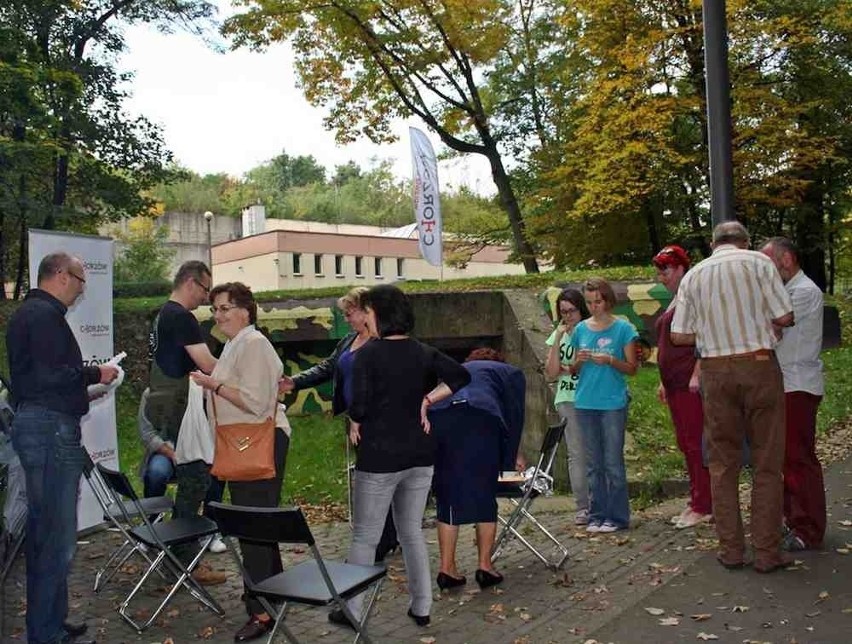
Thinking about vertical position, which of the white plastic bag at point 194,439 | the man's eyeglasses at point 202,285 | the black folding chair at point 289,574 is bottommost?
the black folding chair at point 289,574

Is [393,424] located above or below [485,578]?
above

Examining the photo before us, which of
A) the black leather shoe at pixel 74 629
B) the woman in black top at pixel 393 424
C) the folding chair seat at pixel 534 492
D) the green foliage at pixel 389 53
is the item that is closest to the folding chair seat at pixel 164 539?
the black leather shoe at pixel 74 629

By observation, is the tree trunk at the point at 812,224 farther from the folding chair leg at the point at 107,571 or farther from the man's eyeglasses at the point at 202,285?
the folding chair leg at the point at 107,571

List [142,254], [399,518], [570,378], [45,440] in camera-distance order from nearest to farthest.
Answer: [45,440]
[399,518]
[570,378]
[142,254]

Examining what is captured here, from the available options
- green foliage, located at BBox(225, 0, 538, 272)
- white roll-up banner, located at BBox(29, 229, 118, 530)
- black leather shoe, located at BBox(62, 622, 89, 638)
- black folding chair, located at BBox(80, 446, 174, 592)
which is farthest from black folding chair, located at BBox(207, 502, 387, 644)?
green foliage, located at BBox(225, 0, 538, 272)

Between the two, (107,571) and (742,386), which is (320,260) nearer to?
(107,571)

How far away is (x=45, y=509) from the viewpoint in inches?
183

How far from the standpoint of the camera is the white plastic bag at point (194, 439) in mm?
5707

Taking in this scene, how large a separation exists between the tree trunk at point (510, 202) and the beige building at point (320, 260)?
19858 millimetres

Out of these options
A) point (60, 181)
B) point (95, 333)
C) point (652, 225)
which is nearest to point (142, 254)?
point (60, 181)

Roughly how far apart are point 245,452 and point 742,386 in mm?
2892

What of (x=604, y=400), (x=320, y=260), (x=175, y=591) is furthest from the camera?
(x=320, y=260)

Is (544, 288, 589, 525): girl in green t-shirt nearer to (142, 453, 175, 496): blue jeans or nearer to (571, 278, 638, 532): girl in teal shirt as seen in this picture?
(571, 278, 638, 532): girl in teal shirt

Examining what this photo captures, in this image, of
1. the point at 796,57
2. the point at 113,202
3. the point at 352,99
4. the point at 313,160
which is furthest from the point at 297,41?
the point at 313,160
